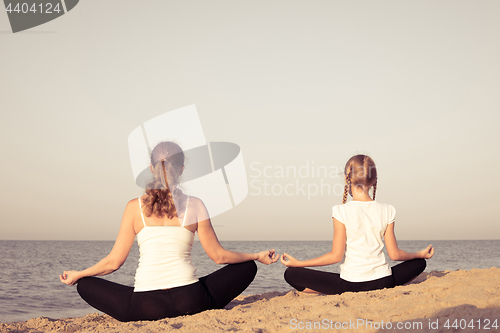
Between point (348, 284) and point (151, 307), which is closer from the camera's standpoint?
point (151, 307)

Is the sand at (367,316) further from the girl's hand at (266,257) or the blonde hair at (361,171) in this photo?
the blonde hair at (361,171)

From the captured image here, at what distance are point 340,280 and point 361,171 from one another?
3.73 ft

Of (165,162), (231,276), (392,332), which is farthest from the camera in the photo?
(231,276)

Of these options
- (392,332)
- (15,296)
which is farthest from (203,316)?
(15,296)

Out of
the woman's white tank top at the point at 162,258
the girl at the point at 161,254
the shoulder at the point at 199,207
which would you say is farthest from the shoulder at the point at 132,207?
the shoulder at the point at 199,207

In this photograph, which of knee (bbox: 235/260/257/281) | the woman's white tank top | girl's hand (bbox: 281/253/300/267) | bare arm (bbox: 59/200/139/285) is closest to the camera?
the woman's white tank top

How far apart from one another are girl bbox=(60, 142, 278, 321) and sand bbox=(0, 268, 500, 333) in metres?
0.14

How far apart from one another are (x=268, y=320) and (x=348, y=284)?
1133 millimetres

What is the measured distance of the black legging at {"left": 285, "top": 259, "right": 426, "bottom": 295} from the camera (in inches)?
144

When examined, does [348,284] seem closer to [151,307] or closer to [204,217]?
[204,217]

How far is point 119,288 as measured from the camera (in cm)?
315

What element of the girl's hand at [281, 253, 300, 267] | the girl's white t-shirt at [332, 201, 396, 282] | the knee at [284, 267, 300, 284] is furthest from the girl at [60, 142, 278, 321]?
the girl's white t-shirt at [332, 201, 396, 282]

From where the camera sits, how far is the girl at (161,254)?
9.89 feet

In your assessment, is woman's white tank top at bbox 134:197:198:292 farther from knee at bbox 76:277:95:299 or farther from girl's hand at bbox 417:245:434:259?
girl's hand at bbox 417:245:434:259
